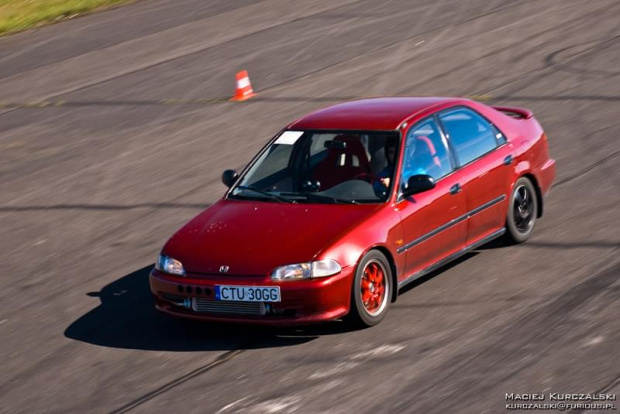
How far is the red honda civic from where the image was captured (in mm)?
8555

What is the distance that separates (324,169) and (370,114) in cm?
68

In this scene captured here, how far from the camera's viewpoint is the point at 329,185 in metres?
9.58

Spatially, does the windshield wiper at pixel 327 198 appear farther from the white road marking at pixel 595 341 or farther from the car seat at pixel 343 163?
the white road marking at pixel 595 341

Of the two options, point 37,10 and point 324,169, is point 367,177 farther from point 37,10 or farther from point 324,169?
point 37,10

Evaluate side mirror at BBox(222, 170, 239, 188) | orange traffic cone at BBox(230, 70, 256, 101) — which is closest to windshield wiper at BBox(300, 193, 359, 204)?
side mirror at BBox(222, 170, 239, 188)

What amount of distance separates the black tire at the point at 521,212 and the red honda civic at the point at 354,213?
1cm

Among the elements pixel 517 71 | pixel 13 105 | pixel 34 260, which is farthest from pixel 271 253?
pixel 13 105

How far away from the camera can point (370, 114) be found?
10016 millimetres

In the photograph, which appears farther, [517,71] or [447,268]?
[517,71]

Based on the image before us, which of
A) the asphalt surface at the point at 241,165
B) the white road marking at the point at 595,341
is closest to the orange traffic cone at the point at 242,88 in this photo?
the asphalt surface at the point at 241,165

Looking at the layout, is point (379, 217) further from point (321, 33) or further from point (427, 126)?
point (321, 33)

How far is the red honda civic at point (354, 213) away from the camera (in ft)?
28.1

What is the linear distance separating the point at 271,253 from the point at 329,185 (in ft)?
3.74

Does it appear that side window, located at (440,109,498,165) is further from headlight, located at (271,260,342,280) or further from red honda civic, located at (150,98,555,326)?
headlight, located at (271,260,342,280)
